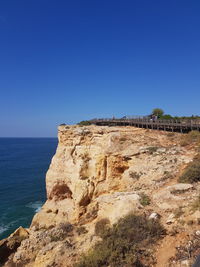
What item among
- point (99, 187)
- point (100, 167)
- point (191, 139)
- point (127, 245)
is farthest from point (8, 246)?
point (191, 139)

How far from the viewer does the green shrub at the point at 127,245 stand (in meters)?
5.88

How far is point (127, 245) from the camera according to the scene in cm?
629

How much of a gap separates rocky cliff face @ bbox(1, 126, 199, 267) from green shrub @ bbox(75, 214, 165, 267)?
610 mm

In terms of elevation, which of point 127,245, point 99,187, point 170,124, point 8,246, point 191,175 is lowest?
point 8,246

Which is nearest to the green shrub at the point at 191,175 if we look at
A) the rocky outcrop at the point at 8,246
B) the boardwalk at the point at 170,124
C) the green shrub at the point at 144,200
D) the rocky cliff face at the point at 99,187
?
the rocky cliff face at the point at 99,187

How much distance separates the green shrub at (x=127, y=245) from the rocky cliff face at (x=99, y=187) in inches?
24.0

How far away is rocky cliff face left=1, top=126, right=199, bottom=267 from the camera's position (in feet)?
27.5

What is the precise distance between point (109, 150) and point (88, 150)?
4.21m

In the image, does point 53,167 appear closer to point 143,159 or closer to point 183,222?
point 143,159

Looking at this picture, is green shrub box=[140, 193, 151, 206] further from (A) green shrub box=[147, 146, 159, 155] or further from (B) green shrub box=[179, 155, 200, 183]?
(A) green shrub box=[147, 146, 159, 155]

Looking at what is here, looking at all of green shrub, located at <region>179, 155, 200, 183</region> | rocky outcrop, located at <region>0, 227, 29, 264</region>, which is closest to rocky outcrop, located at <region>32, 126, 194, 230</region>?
green shrub, located at <region>179, 155, 200, 183</region>

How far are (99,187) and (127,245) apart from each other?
10860mm

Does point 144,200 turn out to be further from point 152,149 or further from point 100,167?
point 100,167

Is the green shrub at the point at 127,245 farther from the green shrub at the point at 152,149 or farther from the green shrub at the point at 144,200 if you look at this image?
the green shrub at the point at 152,149
